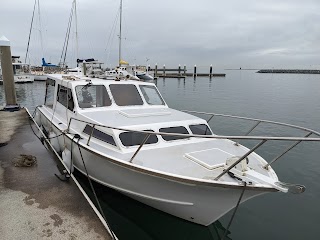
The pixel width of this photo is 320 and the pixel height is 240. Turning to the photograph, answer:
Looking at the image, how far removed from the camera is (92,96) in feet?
25.1

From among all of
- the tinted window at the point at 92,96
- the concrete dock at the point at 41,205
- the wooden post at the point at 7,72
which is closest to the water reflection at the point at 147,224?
the concrete dock at the point at 41,205

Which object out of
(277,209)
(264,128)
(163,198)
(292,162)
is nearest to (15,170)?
(163,198)

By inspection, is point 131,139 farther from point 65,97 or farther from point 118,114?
point 65,97

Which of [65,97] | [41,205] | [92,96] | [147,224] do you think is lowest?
[147,224]

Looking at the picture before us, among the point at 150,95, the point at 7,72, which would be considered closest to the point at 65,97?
the point at 150,95

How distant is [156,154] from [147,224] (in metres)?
1.69

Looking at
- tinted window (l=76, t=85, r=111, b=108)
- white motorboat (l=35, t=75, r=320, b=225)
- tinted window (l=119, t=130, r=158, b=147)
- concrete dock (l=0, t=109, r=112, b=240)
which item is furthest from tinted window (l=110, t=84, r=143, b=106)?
concrete dock (l=0, t=109, r=112, b=240)

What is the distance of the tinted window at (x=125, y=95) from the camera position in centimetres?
757

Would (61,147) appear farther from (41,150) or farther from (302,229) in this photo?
(302,229)

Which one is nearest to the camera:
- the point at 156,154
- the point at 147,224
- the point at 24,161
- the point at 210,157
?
the point at 210,157

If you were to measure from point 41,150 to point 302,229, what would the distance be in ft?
24.8

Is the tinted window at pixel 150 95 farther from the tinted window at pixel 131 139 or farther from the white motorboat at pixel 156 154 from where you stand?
the tinted window at pixel 131 139

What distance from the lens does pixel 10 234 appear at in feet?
12.8

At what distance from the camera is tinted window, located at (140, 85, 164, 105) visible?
26.3ft
